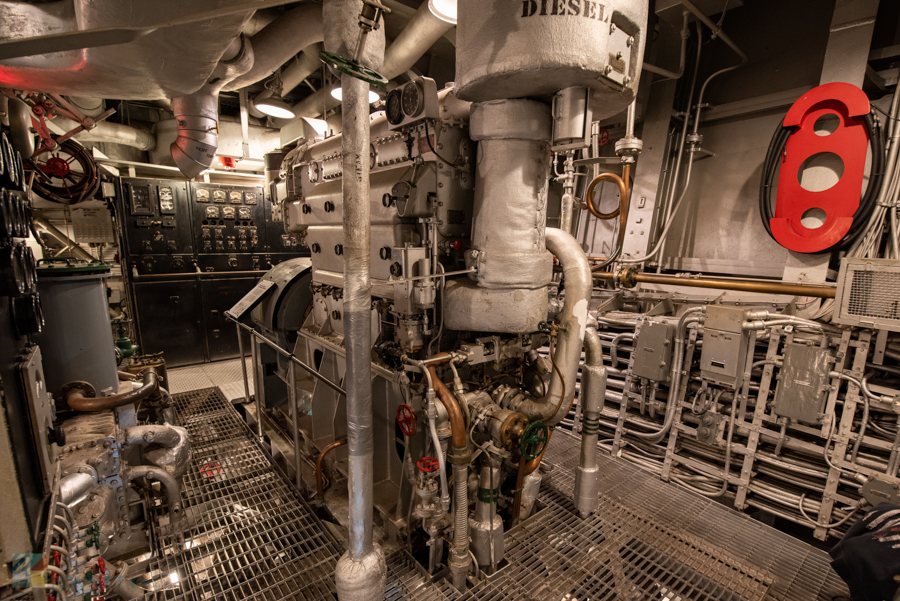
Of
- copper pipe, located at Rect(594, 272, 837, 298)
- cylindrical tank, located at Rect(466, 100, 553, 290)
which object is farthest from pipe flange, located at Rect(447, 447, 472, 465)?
copper pipe, located at Rect(594, 272, 837, 298)

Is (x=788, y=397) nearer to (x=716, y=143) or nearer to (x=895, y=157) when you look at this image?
(x=895, y=157)

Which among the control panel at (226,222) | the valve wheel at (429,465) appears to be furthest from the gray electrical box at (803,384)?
the control panel at (226,222)

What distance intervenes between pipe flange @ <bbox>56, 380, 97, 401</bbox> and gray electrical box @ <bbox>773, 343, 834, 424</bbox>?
4.84 m

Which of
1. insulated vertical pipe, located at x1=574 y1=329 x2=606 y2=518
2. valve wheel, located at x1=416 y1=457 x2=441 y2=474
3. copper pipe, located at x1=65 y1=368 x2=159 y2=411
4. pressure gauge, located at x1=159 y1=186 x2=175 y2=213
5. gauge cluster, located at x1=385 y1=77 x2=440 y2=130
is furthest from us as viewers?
pressure gauge, located at x1=159 y1=186 x2=175 y2=213

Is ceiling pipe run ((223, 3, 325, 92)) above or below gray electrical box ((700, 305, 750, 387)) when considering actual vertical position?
above

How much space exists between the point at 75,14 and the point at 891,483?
534 centimetres

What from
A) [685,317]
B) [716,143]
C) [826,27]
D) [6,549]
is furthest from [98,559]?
[826,27]

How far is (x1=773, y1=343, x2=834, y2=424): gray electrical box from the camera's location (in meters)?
2.88

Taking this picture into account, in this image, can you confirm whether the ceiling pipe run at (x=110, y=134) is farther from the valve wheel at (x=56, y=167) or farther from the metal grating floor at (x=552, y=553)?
the metal grating floor at (x=552, y=553)

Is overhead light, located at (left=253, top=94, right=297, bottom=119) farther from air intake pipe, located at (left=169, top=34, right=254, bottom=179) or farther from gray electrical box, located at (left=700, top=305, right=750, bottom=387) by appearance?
gray electrical box, located at (left=700, top=305, right=750, bottom=387)

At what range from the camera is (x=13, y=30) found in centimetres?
188

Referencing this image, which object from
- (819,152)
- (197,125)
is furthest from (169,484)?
(819,152)

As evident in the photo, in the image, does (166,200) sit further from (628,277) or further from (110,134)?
(628,277)

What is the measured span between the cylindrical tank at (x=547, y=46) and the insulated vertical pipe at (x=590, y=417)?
1.60m
